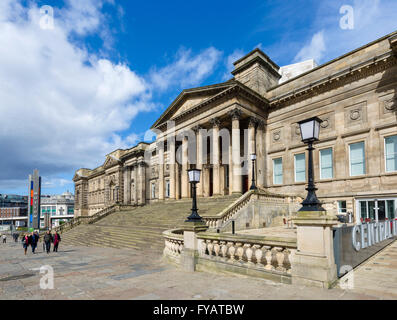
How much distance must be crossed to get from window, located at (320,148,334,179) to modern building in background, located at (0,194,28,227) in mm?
150675

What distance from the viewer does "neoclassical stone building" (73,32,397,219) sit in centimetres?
1997

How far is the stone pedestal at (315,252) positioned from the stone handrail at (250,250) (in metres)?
0.26

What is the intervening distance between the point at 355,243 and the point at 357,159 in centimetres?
1676

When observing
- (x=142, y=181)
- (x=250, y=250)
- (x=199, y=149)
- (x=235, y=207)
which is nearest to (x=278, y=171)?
(x=199, y=149)

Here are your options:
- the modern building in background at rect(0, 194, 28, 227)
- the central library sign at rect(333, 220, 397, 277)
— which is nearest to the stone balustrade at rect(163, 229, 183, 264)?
the central library sign at rect(333, 220, 397, 277)

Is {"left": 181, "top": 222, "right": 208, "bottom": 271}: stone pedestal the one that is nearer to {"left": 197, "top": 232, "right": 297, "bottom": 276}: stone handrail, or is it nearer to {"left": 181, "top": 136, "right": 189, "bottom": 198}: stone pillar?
{"left": 197, "top": 232, "right": 297, "bottom": 276}: stone handrail

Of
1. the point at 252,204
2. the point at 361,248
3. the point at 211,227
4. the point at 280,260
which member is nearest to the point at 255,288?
the point at 280,260

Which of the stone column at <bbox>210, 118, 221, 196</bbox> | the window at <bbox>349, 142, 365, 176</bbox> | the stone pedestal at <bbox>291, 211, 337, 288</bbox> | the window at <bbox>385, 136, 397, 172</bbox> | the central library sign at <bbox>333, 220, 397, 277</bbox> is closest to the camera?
the stone pedestal at <bbox>291, 211, 337, 288</bbox>

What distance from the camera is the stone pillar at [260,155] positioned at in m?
26.6

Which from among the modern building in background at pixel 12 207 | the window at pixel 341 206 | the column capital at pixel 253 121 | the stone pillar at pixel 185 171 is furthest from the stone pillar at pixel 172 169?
the modern building in background at pixel 12 207

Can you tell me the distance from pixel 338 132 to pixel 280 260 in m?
19.7

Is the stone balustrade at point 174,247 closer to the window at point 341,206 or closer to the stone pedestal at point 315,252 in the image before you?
the stone pedestal at point 315,252

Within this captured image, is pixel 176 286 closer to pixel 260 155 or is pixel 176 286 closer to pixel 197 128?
pixel 260 155

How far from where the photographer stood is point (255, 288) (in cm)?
608
